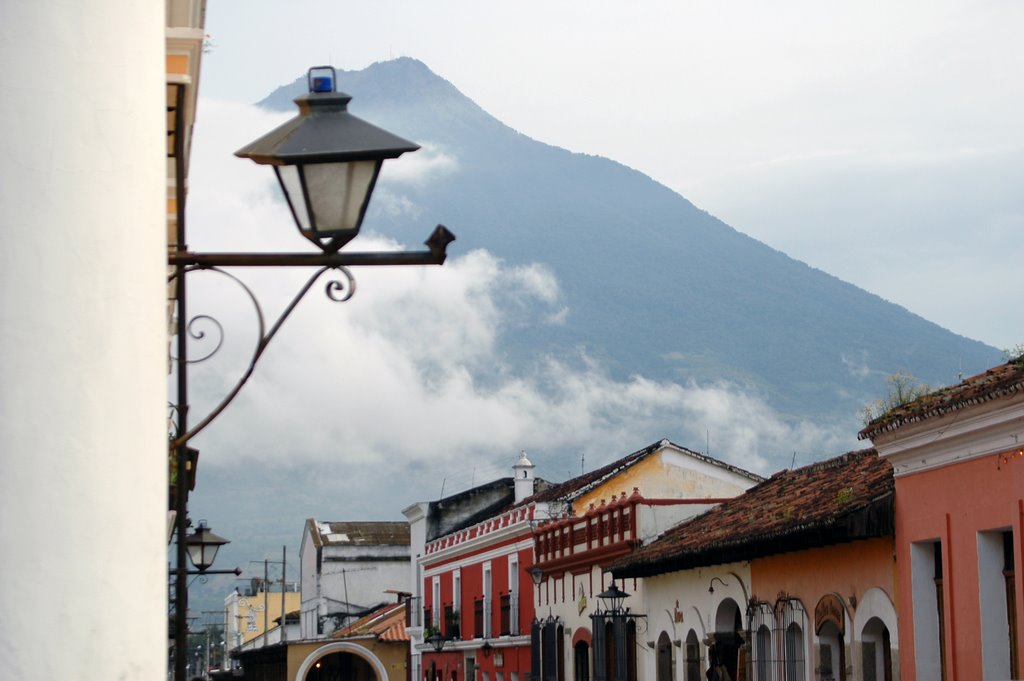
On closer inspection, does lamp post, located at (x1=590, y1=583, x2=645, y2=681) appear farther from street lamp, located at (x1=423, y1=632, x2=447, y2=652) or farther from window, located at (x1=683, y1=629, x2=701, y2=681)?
street lamp, located at (x1=423, y1=632, x2=447, y2=652)

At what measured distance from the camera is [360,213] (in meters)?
4.61

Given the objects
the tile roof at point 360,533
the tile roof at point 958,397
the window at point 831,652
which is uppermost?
the tile roof at point 360,533

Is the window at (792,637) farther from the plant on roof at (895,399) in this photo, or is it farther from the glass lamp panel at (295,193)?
the glass lamp panel at (295,193)

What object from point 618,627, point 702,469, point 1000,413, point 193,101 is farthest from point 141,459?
point 702,469

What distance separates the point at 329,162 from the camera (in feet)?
14.8

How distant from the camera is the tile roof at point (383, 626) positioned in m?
52.9

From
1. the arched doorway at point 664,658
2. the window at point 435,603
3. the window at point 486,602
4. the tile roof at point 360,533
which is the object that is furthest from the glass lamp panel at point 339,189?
the tile roof at point 360,533

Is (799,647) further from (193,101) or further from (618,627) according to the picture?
(193,101)

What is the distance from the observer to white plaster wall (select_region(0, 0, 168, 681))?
8.76 ft

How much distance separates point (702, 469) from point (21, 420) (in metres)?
33.2

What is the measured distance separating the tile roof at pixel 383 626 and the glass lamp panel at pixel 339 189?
48169mm

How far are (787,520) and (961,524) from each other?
16.2ft

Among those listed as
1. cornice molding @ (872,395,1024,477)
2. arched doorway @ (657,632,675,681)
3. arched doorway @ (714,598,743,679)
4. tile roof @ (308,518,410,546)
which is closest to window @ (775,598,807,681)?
arched doorway @ (714,598,743,679)

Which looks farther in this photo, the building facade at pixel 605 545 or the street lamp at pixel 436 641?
the street lamp at pixel 436 641
